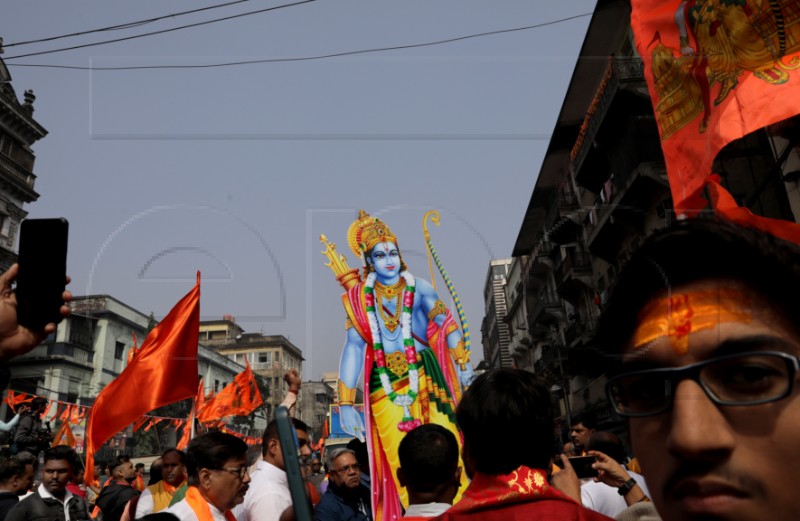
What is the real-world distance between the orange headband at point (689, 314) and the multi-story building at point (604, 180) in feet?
19.5

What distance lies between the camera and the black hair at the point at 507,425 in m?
2.06

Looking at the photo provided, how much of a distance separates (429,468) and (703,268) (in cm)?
206

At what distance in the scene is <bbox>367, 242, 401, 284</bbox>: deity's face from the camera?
9.83m

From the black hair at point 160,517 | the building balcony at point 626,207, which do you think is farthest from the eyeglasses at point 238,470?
the building balcony at point 626,207

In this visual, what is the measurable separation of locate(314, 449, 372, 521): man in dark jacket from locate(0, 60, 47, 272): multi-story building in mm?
22474

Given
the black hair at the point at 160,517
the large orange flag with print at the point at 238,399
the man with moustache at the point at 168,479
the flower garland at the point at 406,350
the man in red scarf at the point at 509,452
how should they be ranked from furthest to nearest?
1. the large orange flag with print at the point at 238,399
2. the flower garland at the point at 406,350
3. the man with moustache at the point at 168,479
4. the black hair at the point at 160,517
5. the man in red scarf at the point at 509,452

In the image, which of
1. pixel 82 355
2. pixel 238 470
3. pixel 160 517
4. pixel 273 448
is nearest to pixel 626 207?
pixel 273 448

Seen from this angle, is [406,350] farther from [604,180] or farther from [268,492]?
[604,180]

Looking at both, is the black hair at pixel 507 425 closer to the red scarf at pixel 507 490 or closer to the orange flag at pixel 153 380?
the red scarf at pixel 507 490

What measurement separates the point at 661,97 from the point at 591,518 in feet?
15.5

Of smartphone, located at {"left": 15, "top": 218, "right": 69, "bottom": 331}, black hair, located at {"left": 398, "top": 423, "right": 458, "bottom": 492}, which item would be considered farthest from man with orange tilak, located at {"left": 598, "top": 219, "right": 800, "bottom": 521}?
black hair, located at {"left": 398, "top": 423, "right": 458, "bottom": 492}

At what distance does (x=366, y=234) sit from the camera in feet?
33.4

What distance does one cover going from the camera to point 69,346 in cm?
3120

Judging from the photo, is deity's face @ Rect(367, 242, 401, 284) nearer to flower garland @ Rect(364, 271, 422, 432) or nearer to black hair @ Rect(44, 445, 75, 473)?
flower garland @ Rect(364, 271, 422, 432)
